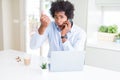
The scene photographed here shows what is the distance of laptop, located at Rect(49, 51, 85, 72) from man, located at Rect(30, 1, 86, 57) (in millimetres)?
258

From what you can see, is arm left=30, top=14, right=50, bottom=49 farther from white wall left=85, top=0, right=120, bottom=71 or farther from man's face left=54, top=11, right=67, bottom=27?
white wall left=85, top=0, right=120, bottom=71

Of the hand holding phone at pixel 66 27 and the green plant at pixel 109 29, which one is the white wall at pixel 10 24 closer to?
the green plant at pixel 109 29

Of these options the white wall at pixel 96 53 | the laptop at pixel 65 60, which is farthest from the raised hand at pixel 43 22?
the white wall at pixel 96 53

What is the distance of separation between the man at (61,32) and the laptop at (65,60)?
0.85ft

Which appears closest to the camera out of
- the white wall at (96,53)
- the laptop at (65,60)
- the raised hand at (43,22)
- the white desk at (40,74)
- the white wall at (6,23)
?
the white desk at (40,74)

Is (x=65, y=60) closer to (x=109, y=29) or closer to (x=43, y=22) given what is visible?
(x=43, y=22)

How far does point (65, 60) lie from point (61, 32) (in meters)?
0.45

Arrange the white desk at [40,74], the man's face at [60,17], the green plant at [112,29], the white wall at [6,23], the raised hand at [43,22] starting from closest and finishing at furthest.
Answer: the white desk at [40,74], the raised hand at [43,22], the man's face at [60,17], the green plant at [112,29], the white wall at [6,23]

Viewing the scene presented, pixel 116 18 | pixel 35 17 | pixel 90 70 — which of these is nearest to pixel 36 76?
pixel 90 70

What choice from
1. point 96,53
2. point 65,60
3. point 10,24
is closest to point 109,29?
point 96,53

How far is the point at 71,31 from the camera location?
2143mm

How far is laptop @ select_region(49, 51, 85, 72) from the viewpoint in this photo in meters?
1.79

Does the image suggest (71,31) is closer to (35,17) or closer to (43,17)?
(43,17)

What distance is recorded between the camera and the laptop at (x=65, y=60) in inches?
70.3
